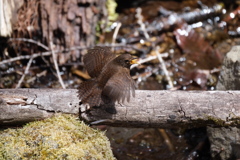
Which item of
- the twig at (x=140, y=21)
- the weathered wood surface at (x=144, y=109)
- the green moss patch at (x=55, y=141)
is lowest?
the green moss patch at (x=55, y=141)

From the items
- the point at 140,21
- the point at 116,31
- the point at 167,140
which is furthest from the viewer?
the point at 140,21

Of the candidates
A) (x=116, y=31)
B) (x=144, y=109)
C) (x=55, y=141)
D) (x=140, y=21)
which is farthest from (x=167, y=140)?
(x=140, y=21)

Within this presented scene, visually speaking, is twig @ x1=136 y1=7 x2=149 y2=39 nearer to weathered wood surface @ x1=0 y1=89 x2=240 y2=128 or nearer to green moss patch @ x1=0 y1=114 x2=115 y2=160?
weathered wood surface @ x1=0 y1=89 x2=240 y2=128

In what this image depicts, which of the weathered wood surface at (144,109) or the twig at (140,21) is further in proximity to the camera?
the twig at (140,21)

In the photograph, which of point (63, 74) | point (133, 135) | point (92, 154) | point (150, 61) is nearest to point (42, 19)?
point (63, 74)

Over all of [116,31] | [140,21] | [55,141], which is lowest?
[55,141]

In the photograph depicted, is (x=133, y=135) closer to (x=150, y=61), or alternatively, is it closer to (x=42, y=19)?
(x=150, y=61)

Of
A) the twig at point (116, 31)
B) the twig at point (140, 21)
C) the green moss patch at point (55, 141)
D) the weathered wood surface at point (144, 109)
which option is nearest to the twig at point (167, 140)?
the weathered wood surface at point (144, 109)

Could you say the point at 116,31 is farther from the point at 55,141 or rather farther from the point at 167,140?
A: the point at 55,141

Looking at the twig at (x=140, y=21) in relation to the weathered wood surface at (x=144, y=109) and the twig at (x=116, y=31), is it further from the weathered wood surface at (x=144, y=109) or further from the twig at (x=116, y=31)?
the weathered wood surface at (x=144, y=109)
